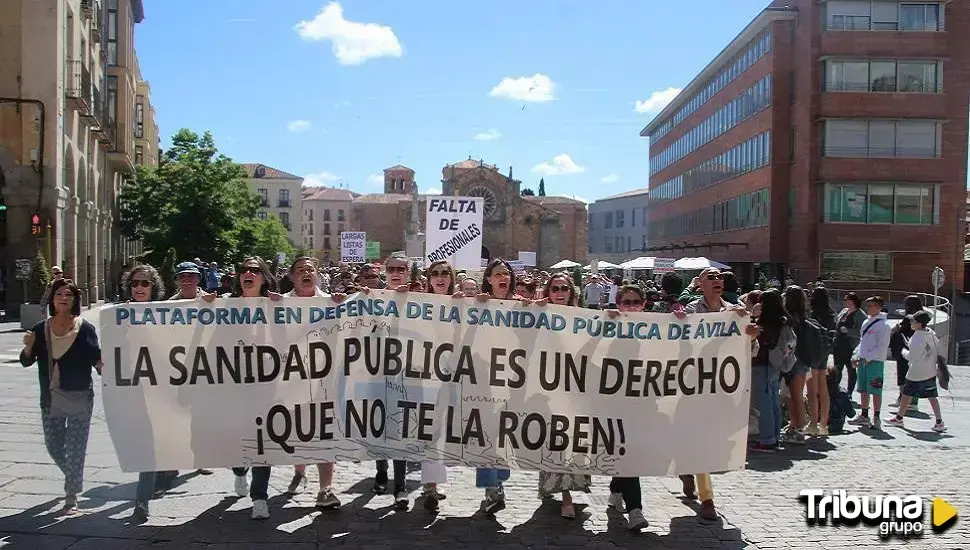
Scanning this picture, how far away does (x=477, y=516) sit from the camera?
20.9ft

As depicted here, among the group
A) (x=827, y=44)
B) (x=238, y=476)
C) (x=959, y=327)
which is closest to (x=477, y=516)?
(x=238, y=476)

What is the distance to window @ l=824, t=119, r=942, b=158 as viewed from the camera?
40375mm

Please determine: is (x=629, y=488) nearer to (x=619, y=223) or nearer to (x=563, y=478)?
(x=563, y=478)

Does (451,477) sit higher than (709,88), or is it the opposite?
(709,88)

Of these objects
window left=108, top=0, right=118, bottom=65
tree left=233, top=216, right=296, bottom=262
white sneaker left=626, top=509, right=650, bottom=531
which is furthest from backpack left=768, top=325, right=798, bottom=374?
window left=108, top=0, right=118, bottom=65

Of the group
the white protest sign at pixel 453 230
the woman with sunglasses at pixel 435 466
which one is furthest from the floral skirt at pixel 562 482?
the white protest sign at pixel 453 230

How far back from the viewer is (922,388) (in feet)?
35.0

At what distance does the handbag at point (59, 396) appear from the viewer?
20.2 ft

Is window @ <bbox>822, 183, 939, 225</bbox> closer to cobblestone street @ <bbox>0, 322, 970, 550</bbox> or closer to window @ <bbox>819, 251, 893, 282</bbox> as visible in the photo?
window @ <bbox>819, 251, 893, 282</bbox>

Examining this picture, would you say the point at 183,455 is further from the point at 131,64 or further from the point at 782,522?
the point at 131,64

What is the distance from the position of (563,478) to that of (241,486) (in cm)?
253

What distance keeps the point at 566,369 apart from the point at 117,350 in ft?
10.6

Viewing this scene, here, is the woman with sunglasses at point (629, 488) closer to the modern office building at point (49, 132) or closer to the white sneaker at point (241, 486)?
the white sneaker at point (241, 486)

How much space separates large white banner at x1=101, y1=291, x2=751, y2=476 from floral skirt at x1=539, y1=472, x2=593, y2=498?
283 millimetres
